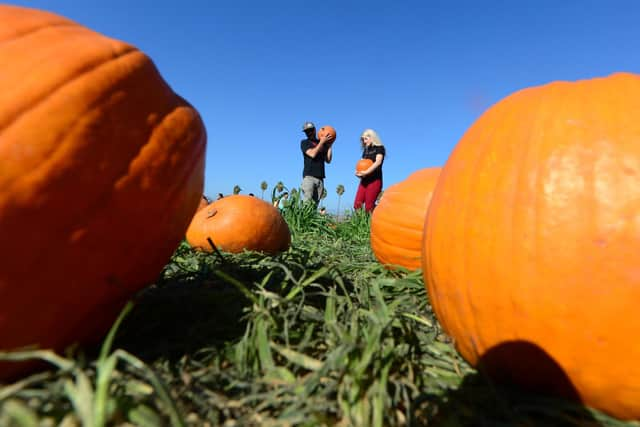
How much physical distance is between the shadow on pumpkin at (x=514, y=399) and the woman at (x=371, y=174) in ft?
22.9

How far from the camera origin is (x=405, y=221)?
2.48 metres

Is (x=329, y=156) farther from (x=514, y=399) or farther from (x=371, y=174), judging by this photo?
(x=514, y=399)

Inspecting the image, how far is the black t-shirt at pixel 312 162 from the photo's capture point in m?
8.57

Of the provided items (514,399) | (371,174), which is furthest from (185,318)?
(371,174)

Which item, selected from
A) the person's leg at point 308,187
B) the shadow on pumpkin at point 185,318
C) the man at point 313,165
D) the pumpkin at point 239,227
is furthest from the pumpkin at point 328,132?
the shadow on pumpkin at point 185,318

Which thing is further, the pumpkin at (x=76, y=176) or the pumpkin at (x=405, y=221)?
the pumpkin at (x=405, y=221)

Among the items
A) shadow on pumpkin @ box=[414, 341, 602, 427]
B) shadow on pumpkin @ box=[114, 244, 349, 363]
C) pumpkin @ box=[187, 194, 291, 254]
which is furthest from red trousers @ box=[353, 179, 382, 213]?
shadow on pumpkin @ box=[414, 341, 602, 427]

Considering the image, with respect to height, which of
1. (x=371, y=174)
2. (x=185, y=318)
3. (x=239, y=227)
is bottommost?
(x=371, y=174)

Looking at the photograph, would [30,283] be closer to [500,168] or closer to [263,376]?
[263,376]

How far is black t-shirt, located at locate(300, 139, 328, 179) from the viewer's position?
8570 millimetres

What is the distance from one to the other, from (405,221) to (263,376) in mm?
1594

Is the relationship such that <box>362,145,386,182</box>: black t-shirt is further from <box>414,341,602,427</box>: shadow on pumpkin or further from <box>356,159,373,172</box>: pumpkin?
<box>414,341,602,427</box>: shadow on pumpkin

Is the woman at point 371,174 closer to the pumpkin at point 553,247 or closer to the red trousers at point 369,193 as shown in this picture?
the red trousers at point 369,193

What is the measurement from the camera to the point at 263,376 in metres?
1.09
